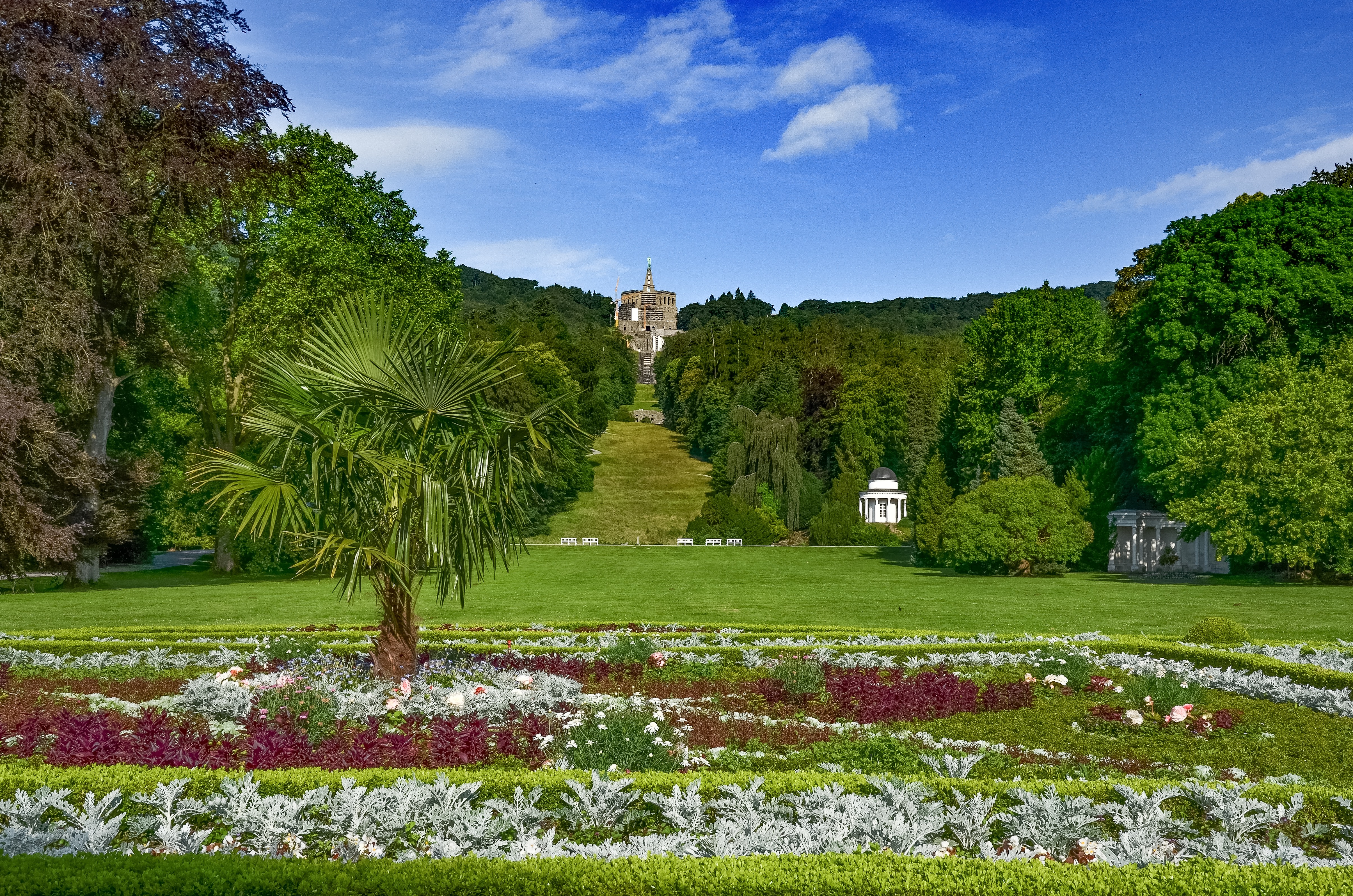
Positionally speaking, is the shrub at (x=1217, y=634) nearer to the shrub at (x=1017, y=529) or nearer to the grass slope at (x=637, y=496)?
the shrub at (x=1017, y=529)

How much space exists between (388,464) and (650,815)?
4080 millimetres

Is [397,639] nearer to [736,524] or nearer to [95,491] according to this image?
[95,491]

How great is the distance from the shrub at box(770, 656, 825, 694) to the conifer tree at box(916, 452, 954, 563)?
27.2 metres

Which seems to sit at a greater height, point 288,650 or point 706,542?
point 288,650

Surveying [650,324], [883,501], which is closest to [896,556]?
[883,501]

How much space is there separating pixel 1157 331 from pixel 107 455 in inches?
1241

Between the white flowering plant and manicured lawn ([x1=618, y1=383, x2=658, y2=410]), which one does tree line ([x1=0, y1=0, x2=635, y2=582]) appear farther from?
manicured lawn ([x1=618, y1=383, x2=658, y2=410])

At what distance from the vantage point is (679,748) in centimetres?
681

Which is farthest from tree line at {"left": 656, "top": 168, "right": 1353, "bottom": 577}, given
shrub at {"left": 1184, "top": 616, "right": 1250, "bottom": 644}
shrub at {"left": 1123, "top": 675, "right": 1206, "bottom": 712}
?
shrub at {"left": 1123, "top": 675, "right": 1206, "bottom": 712}

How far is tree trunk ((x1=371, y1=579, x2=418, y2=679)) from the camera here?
28.8 ft

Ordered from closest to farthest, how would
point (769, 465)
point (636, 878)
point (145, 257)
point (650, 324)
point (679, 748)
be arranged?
point (636, 878), point (679, 748), point (145, 257), point (769, 465), point (650, 324)

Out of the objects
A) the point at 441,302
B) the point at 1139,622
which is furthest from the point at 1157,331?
the point at 441,302

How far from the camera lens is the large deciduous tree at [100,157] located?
19.1 m

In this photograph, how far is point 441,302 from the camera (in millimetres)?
29547
